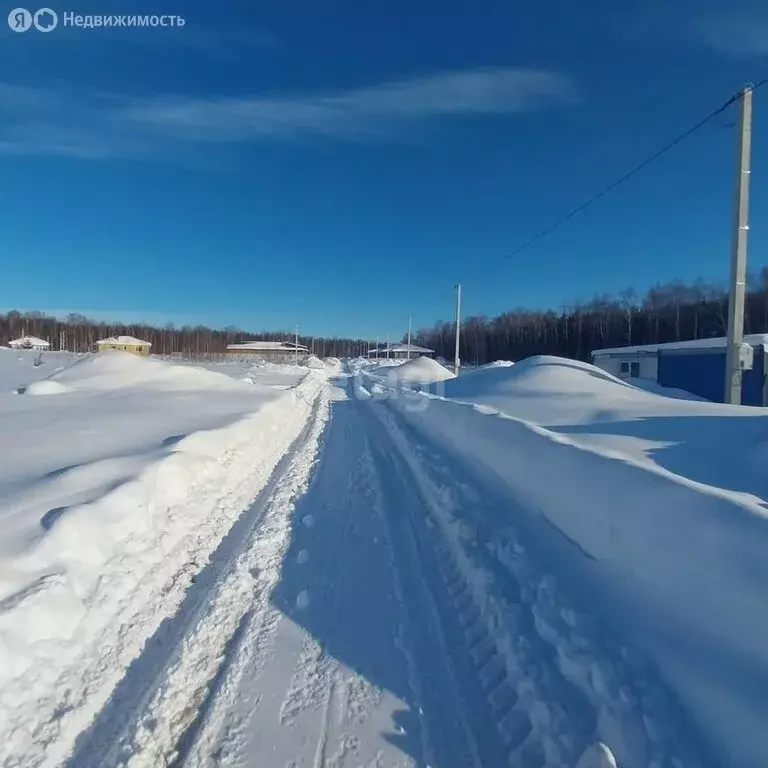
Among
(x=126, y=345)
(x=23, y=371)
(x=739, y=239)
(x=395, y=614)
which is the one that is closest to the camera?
(x=395, y=614)

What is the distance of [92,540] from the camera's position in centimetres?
459

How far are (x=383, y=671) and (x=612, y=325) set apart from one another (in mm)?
75968

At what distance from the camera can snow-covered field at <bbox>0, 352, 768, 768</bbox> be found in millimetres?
2615

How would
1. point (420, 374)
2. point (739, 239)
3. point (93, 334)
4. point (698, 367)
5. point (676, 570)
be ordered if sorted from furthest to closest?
point (93, 334)
point (420, 374)
point (698, 367)
point (739, 239)
point (676, 570)

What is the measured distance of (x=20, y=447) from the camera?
855 cm

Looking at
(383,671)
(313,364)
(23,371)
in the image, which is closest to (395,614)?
(383,671)

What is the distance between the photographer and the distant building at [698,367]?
20297 mm

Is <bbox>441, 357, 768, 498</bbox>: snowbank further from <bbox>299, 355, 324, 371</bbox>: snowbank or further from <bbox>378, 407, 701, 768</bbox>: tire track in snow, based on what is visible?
<bbox>299, 355, 324, 371</bbox>: snowbank

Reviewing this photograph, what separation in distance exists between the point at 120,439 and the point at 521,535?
25.7 ft

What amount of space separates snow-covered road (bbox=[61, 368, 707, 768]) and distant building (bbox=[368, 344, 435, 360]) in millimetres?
69108

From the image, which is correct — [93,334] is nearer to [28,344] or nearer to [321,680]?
[28,344]

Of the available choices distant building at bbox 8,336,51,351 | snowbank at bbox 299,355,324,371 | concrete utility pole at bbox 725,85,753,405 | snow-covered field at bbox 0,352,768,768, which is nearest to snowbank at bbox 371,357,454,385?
concrete utility pole at bbox 725,85,753,405

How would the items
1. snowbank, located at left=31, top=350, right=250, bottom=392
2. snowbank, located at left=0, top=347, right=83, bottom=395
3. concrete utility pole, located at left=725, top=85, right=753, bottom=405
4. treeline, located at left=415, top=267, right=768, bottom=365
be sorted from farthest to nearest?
treeline, located at left=415, top=267, right=768, bottom=365 < snowbank, located at left=0, top=347, right=83, bottom=395 < snowbank, located at left=31, top=350, right=250, bottom=392 < concrete utility pole, located at left=725, top=85, right=753, bottom=405

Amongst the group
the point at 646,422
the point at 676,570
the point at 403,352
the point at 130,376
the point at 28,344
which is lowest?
the point at 676,570
